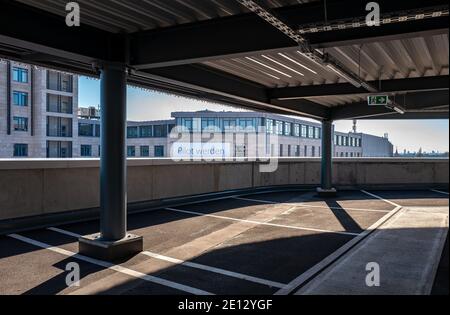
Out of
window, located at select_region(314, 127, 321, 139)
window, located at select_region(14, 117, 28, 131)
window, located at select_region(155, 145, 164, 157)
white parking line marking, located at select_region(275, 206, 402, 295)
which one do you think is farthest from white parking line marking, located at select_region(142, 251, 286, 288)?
window, located at select_region(314, 127, 321, 139)

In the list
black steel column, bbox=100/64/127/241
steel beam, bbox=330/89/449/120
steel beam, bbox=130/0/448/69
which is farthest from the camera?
steel beam, bbox=330/89/449/120

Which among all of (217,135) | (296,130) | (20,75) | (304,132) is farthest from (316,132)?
(20,75)

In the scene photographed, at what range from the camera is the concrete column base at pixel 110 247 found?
27.2 feet

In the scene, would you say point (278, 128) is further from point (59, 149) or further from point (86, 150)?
point (59, 149)

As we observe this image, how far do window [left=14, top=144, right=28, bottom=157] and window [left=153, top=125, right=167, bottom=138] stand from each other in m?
21.9

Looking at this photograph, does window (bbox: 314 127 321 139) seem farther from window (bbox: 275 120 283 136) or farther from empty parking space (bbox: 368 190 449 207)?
empty parking space (bbox: 368 190 449 207)

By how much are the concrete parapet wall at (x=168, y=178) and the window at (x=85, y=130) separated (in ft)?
199

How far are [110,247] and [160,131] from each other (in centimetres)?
6633

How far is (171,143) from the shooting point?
71000 mm

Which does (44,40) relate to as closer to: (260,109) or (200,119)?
(260,109)

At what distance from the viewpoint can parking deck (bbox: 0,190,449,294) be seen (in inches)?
271

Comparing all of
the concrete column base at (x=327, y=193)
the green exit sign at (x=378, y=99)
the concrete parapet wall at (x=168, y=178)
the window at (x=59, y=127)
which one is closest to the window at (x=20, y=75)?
the window at (x=59, y=127)

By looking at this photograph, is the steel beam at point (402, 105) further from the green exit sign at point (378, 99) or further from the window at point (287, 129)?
the window at point (287, 129)

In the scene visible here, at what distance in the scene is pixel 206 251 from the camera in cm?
914
